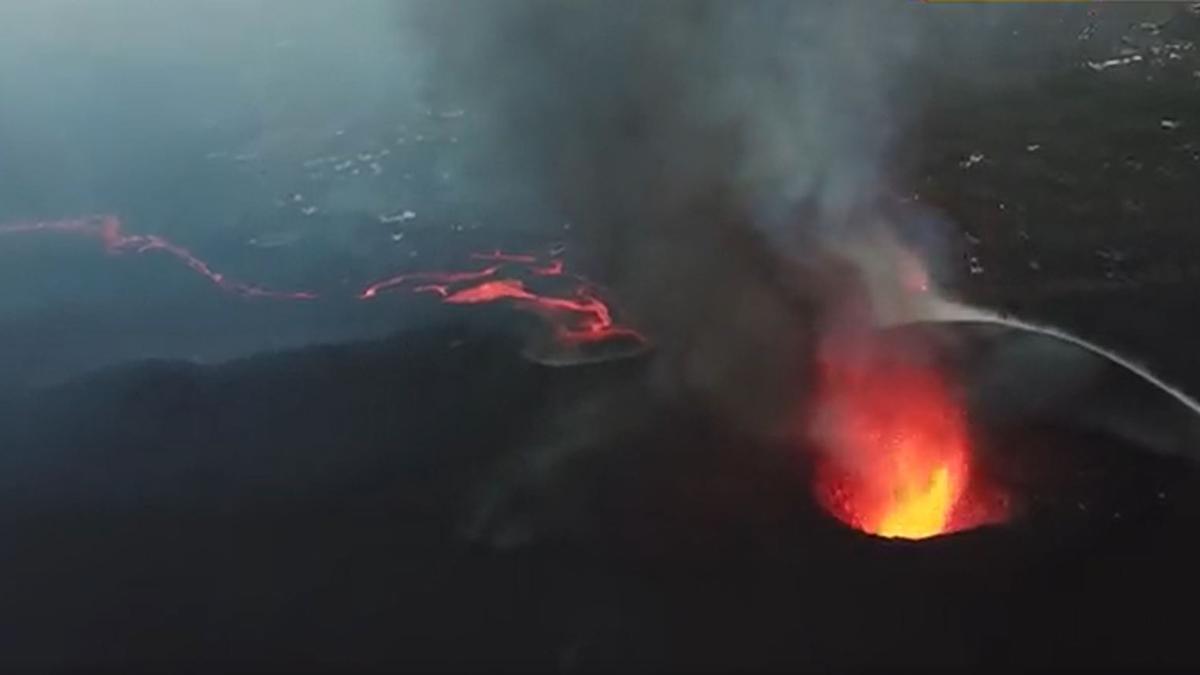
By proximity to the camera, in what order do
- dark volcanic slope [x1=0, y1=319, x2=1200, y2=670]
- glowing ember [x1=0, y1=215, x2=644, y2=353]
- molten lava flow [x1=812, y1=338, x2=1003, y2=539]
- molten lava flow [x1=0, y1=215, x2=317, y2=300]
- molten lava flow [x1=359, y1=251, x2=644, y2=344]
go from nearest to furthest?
dark volcanic slope [x1=0, y1=319, x2=1200, y2=670]
molten lava flow [x1=812, y1=338, x2=1003, y2=539]
molten lava flow [x1=359, y1=251, x2=644, y2=344]
glowing ember [x1=0, y1=215, x2=644, y2=353]
molten lava flow [x1=0, y1=215, x2=317, y2=300]

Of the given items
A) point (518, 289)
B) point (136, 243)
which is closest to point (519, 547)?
point (518, 289)

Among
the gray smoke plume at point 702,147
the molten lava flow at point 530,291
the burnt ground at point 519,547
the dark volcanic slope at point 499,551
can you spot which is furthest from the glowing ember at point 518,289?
the dark volcanic slope at point 499,551

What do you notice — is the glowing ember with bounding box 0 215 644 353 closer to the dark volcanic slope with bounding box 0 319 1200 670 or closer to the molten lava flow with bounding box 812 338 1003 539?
the dark volcanic slope with bounding box 0 319 1200 670

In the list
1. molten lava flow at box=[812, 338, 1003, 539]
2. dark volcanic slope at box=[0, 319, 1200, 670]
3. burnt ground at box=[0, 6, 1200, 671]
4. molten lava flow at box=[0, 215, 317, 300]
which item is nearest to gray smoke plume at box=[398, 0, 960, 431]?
molten lava flow at box=[812, 338, 1003, 539]

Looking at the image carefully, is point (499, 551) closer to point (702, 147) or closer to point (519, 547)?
point (519, 547)

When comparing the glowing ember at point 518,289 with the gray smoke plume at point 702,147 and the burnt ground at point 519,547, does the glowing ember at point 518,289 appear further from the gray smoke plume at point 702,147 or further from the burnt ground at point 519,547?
the burnt ground at point 519,547

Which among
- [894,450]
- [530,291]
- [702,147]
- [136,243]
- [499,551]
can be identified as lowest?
[499,551]
